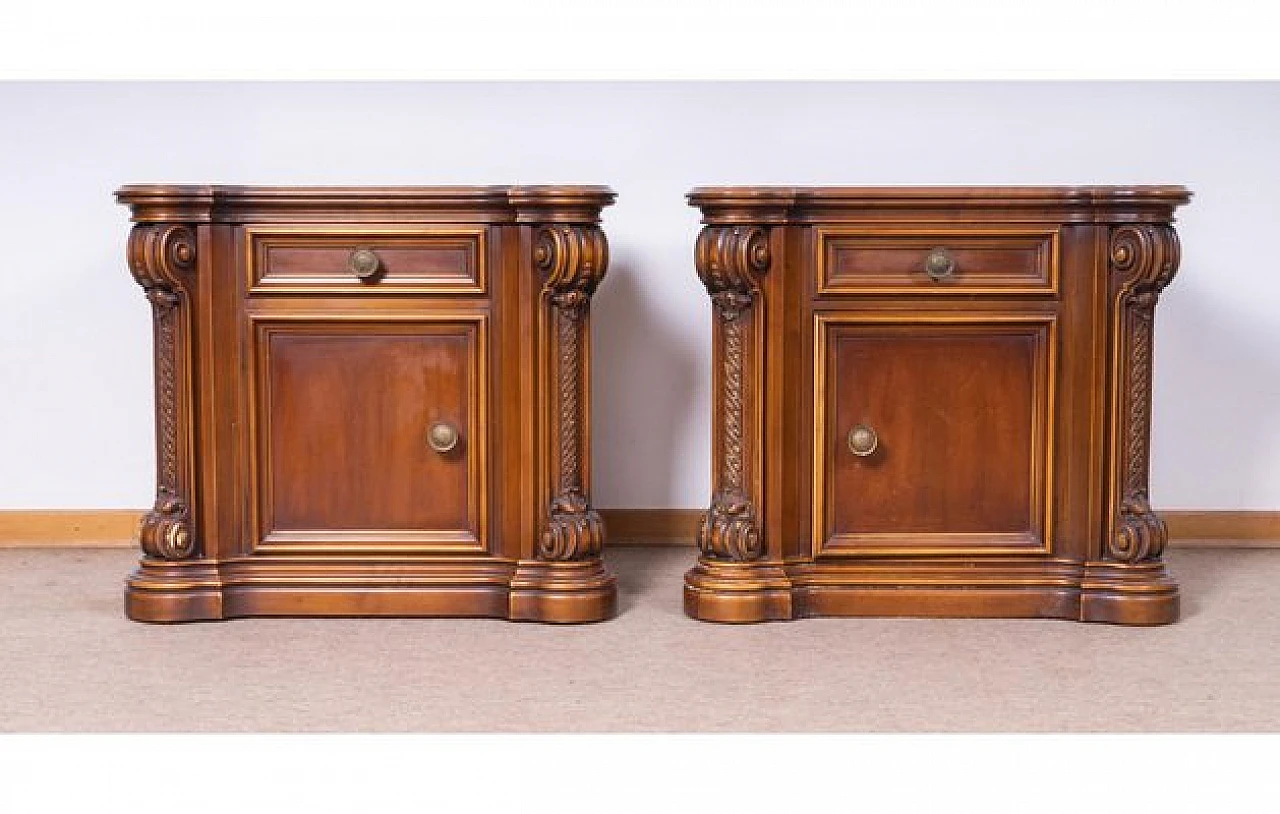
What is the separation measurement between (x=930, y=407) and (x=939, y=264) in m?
0.27

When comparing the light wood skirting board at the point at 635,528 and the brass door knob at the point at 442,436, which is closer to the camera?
the brass door knob at the point at 442,436

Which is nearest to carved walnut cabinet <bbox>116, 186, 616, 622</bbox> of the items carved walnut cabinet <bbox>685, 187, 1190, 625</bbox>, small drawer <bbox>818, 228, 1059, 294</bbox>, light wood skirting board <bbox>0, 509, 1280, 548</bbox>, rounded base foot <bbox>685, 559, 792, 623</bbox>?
rounded base foot <bbox>685, 559, 792, 623</bbox>

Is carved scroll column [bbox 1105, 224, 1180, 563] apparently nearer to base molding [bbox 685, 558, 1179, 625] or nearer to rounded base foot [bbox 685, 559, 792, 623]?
base molding [bbox 685, 558, 1179, 625]

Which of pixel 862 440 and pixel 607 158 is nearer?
pixel 862 440

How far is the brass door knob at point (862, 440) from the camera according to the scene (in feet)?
10.5

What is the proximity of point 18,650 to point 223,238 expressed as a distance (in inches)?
32.7

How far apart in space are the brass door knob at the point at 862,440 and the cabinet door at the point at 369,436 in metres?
0.70

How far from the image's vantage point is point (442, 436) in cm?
320

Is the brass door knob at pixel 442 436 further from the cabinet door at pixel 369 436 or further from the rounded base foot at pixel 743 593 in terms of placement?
the rounded base foot at pixel 743 593

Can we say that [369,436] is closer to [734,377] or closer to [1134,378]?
[734,377]

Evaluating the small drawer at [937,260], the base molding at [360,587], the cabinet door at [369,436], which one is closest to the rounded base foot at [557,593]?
the base molding at [360,587]

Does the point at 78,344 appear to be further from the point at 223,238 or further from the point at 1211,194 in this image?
the point at 1211,194

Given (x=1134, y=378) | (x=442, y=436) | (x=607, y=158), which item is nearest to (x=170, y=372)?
(x=442, y=436)

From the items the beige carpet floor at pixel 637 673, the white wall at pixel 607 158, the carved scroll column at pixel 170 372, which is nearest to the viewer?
the beige carpet floor at pixel 637 673
